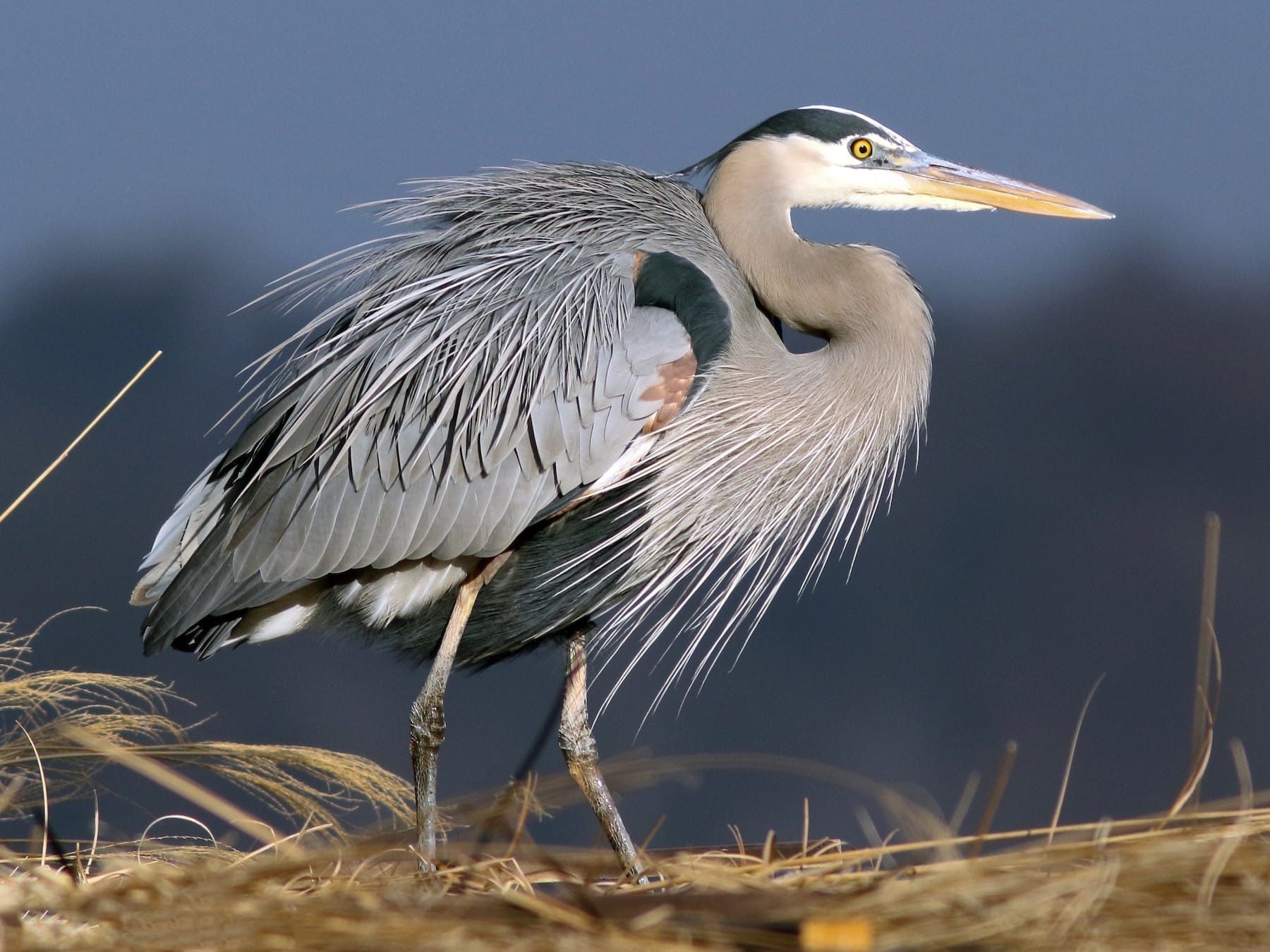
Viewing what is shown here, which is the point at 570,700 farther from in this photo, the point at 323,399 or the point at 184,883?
the point at 184,883

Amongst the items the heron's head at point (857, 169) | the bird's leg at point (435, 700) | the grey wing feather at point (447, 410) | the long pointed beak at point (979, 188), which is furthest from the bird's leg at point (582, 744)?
the long pointed beak at point (979, 188)

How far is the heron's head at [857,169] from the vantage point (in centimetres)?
267

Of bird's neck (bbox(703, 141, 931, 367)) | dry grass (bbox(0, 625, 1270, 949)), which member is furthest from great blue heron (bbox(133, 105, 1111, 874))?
dry grass (bbox(0, 625, 1270, 949))

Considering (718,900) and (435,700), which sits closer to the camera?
(718,900)

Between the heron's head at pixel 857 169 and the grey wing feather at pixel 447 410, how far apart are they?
192mm

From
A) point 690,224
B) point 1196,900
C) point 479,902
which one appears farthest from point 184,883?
point 690,224

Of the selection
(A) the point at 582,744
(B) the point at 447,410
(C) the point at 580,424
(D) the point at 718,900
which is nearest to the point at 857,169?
(C) the point at 580,424

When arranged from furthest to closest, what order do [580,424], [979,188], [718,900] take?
[979,188]
[580,424]
[718,900]

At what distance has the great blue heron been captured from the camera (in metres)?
2.44

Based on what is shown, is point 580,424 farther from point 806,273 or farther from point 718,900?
point 718,900

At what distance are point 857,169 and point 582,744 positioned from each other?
1272 millimetres

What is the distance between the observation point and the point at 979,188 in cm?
266

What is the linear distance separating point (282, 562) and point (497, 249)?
72 centimetres

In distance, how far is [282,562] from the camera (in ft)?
8.43
